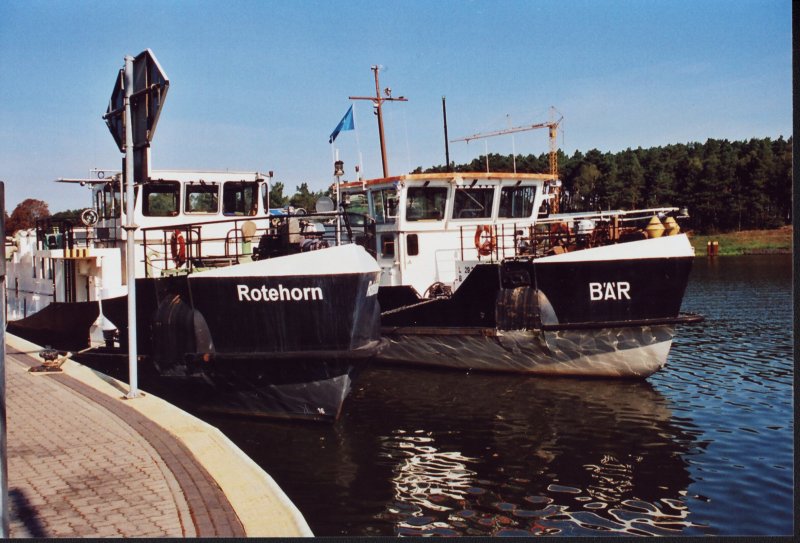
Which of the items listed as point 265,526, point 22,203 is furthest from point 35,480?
point 22,203

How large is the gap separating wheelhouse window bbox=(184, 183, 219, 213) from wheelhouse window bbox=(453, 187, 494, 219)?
201 inches

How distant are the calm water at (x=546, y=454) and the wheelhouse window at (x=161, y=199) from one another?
5216 mm

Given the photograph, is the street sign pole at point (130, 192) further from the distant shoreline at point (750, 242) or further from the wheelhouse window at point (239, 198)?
the distant shoreline at point (750, 242)

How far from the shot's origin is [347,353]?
10031 millimetres

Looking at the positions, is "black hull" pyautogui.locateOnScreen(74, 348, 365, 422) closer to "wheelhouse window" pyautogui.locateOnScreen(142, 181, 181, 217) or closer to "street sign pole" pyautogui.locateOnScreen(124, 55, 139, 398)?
"street sign pole" pyautogui.locateOnScreen(124, 55, 139, 398)

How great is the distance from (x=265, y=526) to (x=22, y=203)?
77.0 feet

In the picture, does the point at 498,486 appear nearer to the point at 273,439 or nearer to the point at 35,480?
the point at 273,439

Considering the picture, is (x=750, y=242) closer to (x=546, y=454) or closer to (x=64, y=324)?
(x=546, y=454)

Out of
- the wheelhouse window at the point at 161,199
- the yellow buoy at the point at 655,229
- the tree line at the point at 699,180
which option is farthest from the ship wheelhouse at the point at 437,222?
the tree line at the point at 699,180

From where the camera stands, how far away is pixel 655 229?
13.1 m

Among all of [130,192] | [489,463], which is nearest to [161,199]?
[130,192]

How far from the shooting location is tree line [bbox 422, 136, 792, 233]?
35.1 meters

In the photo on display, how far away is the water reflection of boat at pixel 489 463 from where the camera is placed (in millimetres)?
7199

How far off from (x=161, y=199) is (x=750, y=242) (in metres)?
41.7
